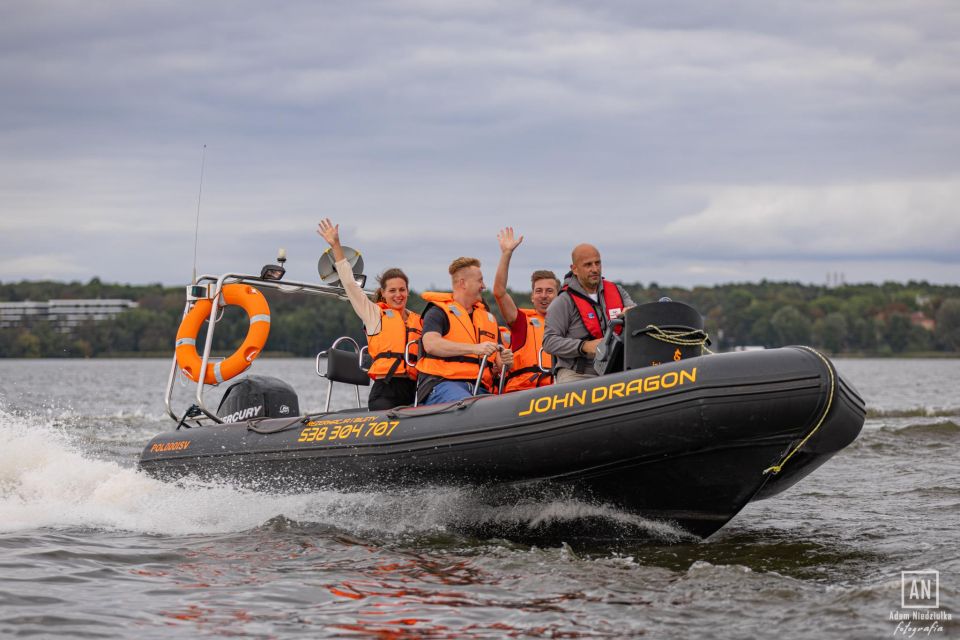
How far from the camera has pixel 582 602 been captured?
15.1ft

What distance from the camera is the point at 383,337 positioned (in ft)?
22.1

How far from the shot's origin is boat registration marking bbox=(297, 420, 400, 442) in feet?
20.1

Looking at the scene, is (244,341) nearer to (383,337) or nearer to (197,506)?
(197,506)

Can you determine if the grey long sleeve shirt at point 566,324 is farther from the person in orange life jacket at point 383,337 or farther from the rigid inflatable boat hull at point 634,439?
the person in orange life jacket at point 383,337

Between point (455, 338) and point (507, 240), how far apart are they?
2.17ft

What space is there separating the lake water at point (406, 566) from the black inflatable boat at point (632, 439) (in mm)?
231

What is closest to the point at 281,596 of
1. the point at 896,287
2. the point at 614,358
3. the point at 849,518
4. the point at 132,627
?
the point at 132,627

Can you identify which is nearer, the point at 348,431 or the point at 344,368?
the point at 348,431

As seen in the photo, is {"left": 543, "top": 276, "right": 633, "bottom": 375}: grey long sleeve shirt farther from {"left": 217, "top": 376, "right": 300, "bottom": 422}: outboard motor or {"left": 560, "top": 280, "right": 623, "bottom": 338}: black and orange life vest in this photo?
{"left": 217, "top": 376, "right": 300, "bottom": 422}: outboard motor

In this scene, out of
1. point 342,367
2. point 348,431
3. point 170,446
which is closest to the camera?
point 348,431

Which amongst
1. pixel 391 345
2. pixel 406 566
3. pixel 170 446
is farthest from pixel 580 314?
pixel 170 446

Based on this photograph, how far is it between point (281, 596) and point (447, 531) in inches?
64.3

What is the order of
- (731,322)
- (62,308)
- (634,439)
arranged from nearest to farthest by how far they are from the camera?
(634,439) < (731,322) < (62,308)

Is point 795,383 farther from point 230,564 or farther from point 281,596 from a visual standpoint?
point 230,564
